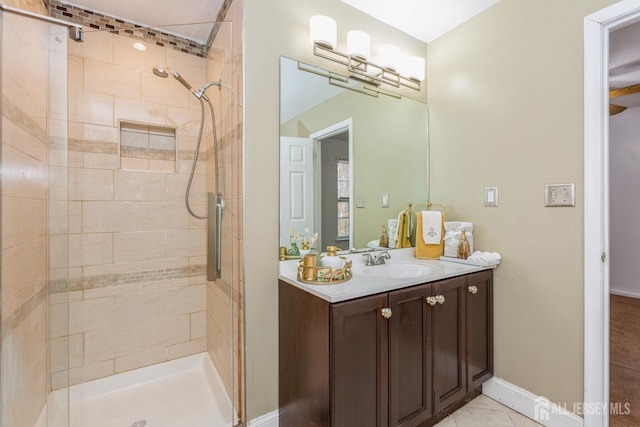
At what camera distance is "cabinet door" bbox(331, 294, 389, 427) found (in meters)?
1.18

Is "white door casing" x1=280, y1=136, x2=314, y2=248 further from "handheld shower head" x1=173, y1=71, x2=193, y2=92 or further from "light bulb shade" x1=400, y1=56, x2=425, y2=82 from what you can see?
"light bulb shade" x1=400, y1=56, x2=425, y2=82

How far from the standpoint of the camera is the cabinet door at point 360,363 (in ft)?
3.87

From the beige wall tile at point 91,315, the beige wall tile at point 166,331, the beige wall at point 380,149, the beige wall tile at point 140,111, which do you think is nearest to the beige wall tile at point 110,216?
the beige wall tile at point 91,315

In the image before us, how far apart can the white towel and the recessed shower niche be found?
1756 millimetres

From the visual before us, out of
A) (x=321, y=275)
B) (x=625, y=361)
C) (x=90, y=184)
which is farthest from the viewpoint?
(x=625, y=361)

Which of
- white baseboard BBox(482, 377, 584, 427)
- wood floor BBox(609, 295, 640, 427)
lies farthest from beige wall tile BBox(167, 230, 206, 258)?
wood floor BBox(609, 295, 640, 427)

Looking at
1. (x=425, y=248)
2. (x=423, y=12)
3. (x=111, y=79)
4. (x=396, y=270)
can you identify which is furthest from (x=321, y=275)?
(x=423, y=12)

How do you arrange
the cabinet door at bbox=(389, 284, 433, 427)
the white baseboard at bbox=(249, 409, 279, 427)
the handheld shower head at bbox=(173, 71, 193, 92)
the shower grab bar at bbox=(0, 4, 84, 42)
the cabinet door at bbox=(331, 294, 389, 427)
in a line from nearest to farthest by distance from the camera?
the shower grab bar at bbox=(0, 4, 84, 42), the cabinet door at bbox=(331, 294, 389, 427), the cabinet door at bbox=(389, 284, 433, 427), the white baseboard at bbox=(249, 409, 279, 427), the handheld shower head at bbox=(173, 71, 193, 92)

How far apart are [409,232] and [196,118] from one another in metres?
1.69

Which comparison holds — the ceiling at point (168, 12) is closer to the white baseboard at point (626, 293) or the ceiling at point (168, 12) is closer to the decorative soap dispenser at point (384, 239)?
the decorative soap dispenser at point (384, 239)

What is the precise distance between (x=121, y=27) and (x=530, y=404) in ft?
11.2

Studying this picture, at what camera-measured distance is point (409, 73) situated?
2070 mm

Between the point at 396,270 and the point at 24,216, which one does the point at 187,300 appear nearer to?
the point at 24,216

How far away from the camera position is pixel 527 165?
1683 mm
